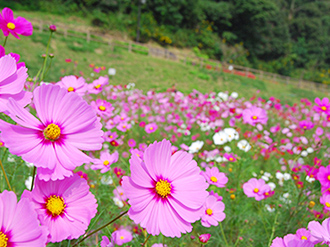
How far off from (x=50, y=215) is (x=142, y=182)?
135 mm

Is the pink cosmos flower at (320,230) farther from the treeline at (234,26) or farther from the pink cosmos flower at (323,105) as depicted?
the treeline at (234,26)

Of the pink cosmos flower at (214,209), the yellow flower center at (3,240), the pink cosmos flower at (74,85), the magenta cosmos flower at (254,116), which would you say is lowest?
the pink cosmos flower at (214,209)

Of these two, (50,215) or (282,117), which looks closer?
(50,215)

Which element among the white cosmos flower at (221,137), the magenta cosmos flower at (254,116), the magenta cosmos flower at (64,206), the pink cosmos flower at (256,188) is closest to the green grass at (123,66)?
the white cosmos flower at (221,137)

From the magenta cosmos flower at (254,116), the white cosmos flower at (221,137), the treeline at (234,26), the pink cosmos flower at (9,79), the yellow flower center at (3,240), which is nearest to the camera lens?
the yellow flower center at (3,240)

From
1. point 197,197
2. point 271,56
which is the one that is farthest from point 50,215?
point 271,56

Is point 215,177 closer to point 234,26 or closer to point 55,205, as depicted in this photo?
point 55,205

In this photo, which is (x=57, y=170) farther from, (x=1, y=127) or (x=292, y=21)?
(x=292, y=21)

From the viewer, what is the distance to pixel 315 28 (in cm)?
2494

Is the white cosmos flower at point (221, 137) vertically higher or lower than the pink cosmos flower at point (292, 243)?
lower

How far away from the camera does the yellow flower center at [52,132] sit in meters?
0.35

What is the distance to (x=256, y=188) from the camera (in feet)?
4.17

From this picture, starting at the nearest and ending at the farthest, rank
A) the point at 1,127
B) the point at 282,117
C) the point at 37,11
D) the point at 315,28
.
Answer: the point at 1,127 < the point at 282,117 < the point at 37,11 < the point at 315,28

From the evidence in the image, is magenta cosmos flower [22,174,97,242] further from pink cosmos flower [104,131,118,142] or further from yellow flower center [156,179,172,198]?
pink cosmos flower [104,131,118,142]
